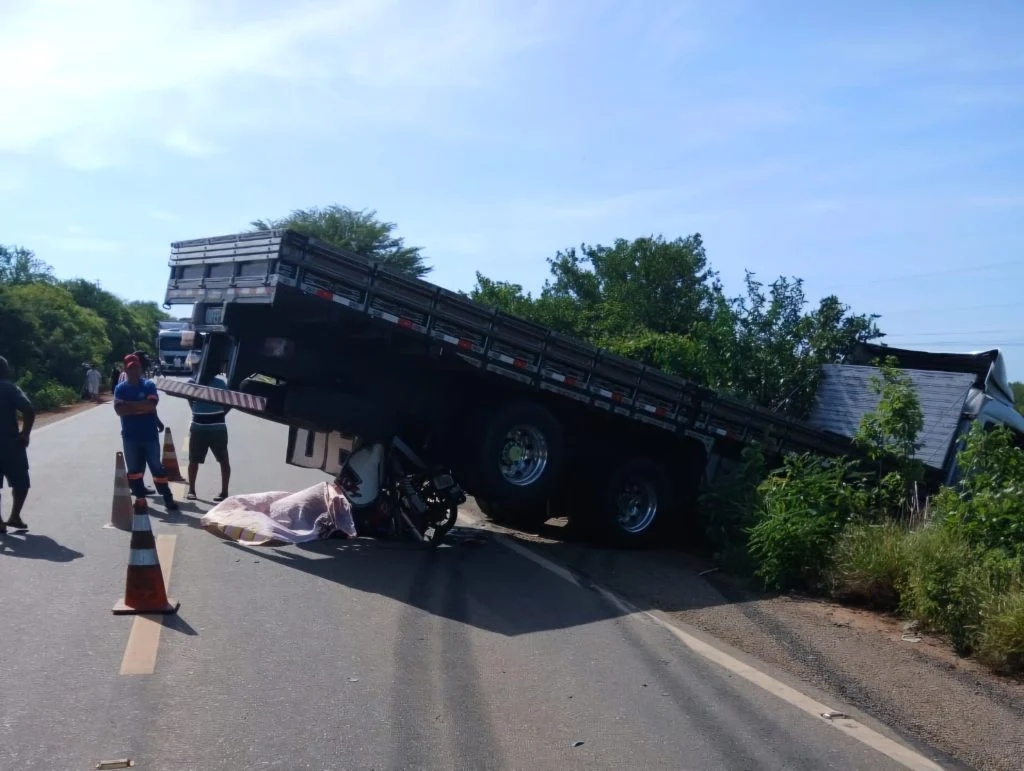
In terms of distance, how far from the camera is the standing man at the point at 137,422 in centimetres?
1056

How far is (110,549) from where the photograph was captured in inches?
353

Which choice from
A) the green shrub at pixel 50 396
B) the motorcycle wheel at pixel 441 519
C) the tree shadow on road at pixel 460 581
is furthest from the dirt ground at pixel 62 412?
the tree shadow on road at pixel 460 581

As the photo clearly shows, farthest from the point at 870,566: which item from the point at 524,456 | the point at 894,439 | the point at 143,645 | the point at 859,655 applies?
the point at 143,645

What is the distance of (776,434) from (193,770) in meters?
8.35

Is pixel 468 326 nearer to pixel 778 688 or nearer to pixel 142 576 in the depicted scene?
pixel 142 576

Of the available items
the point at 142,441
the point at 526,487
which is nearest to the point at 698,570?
the point at 526,487

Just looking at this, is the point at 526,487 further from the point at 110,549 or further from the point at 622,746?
the point at 622,746

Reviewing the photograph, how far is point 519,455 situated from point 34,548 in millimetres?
4431

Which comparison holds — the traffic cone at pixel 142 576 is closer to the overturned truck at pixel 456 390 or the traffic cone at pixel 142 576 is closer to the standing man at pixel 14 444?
the overturned truck at pixel 456 390

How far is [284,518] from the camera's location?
394 inches

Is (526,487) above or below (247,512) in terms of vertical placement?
above

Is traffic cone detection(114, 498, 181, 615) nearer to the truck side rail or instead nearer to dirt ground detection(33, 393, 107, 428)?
the truck side rail

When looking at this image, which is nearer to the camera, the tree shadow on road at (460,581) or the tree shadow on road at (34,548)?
the tree shadow on road at (460,581)

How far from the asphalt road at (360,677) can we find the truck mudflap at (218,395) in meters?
1.27
